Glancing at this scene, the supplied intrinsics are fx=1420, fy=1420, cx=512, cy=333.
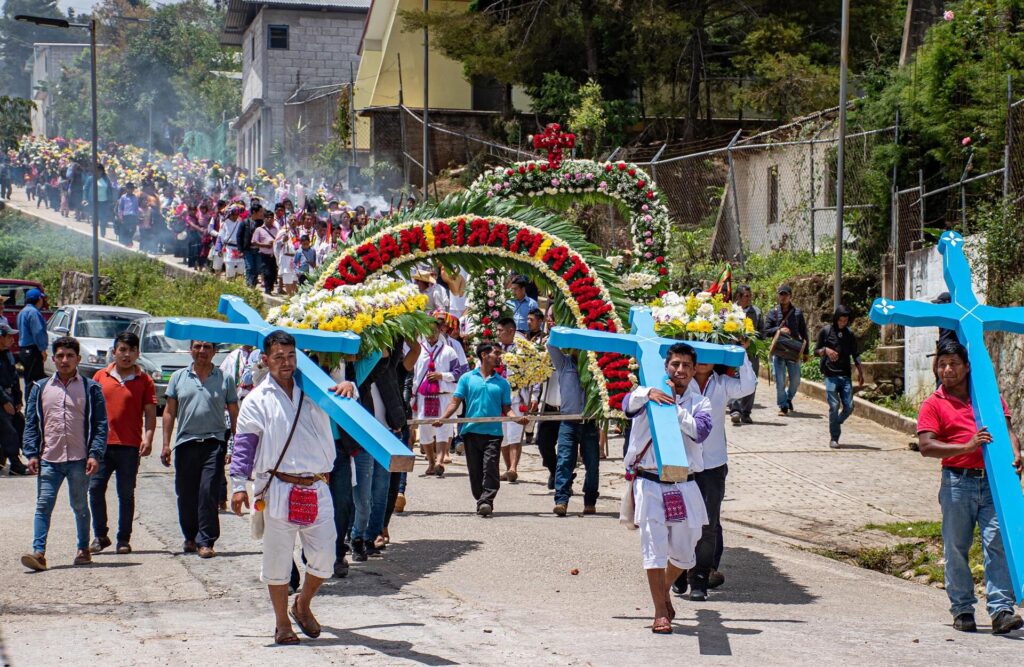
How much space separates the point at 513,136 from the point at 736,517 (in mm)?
24874

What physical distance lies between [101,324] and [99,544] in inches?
529

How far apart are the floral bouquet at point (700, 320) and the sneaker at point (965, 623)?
2638 millimetres

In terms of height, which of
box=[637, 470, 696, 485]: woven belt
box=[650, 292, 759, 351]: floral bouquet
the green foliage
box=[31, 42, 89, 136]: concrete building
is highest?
box=[31, 42, 89, 136]: concrete building

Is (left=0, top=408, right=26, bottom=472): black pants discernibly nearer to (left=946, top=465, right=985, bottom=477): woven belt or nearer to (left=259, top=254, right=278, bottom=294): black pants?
(left=946, top=465, right=985, bottom=477): woven belt

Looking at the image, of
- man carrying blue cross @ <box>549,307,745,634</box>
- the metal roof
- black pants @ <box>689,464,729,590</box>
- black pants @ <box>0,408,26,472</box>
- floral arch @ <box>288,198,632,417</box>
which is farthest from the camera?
the metal roof

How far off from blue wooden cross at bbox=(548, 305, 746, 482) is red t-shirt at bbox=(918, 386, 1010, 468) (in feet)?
4.01

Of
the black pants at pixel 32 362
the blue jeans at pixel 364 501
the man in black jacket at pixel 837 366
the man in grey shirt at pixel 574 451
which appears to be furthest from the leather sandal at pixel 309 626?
the black pants at pixel 32 362

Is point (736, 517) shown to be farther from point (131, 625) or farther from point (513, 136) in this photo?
point (513, 136)

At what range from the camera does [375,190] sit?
4056cm

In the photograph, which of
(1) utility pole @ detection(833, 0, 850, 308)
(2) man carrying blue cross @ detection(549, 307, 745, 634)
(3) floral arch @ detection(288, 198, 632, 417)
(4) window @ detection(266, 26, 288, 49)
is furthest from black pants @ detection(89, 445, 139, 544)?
(4) window @ detection(266, 26, 288, 49)

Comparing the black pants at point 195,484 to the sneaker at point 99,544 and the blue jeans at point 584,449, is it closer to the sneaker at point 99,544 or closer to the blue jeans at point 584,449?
the sneaker at point 99,544

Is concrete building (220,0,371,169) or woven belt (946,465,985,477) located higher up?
concrete building (220,0,371,169)

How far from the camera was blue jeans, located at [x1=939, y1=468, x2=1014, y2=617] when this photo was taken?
870cm

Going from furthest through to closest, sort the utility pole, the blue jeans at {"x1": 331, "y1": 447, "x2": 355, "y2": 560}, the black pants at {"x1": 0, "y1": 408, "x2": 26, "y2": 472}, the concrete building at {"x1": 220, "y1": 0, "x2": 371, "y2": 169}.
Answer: the concrete building at {"x1": 220, "y1": 0, "x2": 371, "y2": 169}, the utility pole, the black pants at {"x1": 0, "y1": 408, "x2": 26, "y2": 472}, the blue jeans at {"x1": 331, "y1": 447, "x2": 355, "y2": 560}
